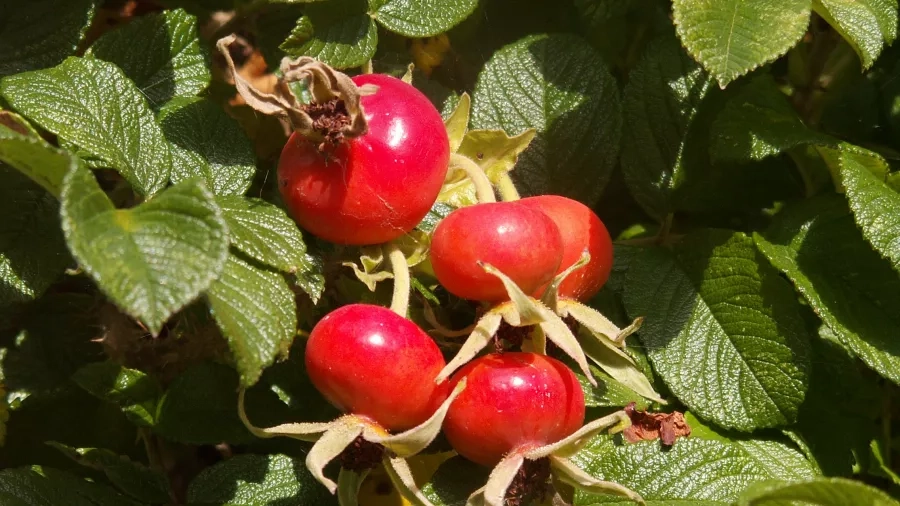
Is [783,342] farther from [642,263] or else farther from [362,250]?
[362,250]

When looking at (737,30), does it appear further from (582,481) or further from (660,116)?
(582,481)

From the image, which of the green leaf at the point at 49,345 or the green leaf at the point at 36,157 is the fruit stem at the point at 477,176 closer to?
the green leaf at the point at 36,157

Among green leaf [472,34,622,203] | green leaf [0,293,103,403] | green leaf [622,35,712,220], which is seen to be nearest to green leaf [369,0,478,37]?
green leaf [472,34,622,203]

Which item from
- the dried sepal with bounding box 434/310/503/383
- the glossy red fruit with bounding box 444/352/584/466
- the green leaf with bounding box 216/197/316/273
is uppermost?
the green leaf with bounding box 216/197/316/273

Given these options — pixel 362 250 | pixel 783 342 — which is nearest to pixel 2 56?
pixel 362 250

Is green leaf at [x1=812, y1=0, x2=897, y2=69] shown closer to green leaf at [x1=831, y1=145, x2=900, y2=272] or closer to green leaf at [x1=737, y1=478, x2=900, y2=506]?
green leaf at [x1=831, y1=145, x2=900, y2=272]

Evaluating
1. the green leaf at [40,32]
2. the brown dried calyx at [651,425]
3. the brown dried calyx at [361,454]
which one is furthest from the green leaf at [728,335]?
the green leaf at [40,32]
